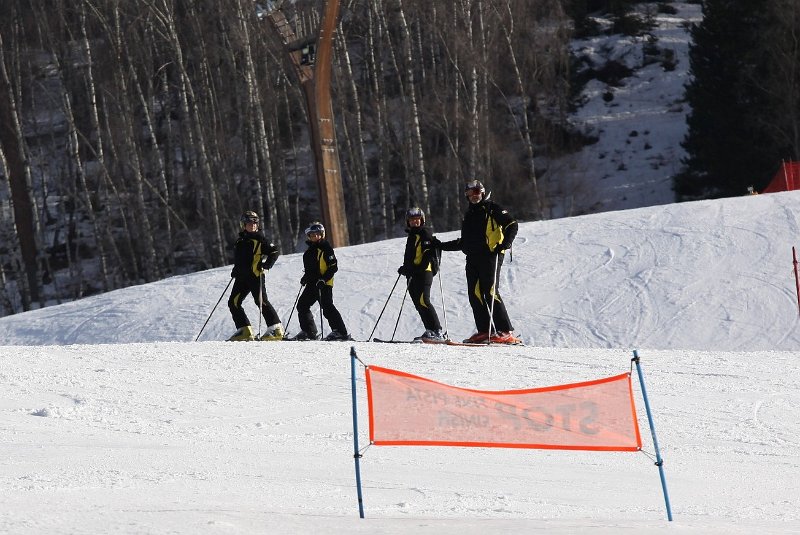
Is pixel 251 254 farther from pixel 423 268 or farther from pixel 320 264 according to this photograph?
pixel 423 268

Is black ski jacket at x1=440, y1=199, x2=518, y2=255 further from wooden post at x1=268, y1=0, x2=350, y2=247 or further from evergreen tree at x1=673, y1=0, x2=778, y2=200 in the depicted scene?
evergreen tree at x1=673, y1=0, x2=778, y2=200

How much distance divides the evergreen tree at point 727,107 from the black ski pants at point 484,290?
1889 centimetres

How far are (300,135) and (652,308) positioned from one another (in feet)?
73.6

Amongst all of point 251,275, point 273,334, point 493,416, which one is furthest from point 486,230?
point 493,416

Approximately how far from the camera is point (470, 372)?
32.4 ft

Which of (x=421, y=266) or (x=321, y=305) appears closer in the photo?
(x=421, y=266)

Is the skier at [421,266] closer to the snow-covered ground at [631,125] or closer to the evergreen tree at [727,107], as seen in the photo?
the evergreen tree at [727,107]

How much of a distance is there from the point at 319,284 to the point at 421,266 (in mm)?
1326

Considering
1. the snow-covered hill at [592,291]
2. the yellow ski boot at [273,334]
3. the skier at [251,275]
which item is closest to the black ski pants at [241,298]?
the skier at [251,275]

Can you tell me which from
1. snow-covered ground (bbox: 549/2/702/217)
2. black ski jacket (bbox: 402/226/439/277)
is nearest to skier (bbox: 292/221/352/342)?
black ski jacket (bbox: 402/226/439/277)

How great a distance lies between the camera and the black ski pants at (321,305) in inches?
512

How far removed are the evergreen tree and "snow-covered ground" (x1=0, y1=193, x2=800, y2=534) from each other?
1341 centimetres

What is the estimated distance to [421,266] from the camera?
12.4 metres

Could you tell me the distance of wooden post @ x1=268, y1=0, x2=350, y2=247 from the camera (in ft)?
64.1
